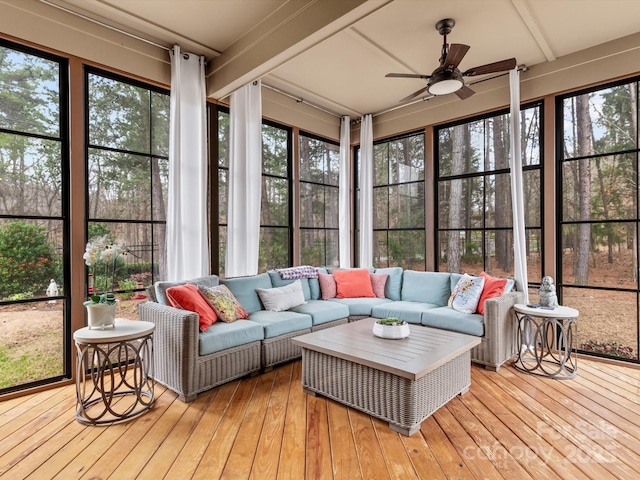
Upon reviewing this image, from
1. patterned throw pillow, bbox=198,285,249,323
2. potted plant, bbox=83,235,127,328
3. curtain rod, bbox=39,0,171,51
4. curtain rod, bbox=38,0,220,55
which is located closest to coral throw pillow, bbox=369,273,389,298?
patterned throw pillow, bbox=198,285,249,323

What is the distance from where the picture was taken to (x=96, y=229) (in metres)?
3.23

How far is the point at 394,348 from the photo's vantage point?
262cm

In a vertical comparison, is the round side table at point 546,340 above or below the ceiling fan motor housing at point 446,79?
below

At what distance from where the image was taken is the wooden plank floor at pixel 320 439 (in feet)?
6.31

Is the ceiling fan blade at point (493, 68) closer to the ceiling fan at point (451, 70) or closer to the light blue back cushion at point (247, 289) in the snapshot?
the ceiling fan at point (451, 70)

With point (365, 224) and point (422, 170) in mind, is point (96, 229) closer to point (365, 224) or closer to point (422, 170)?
point (365, 224)

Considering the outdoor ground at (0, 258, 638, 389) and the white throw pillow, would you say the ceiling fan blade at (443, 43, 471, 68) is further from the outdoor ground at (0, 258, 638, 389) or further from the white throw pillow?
the white throw pillow

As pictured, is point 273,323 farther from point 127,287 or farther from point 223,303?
point 127,287

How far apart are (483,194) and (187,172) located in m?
3.46

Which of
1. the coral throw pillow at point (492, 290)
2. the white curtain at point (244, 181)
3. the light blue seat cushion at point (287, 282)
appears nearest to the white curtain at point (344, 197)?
the light blue seat cushion at point (287, 282)

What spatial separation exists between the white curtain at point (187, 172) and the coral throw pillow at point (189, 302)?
20.9 inches

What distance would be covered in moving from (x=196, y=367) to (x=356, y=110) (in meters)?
4.18

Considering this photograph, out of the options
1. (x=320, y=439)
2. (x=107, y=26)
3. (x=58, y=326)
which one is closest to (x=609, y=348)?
(x=320, y=439)

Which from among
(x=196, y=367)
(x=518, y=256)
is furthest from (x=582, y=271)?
(x=196, y=367)
